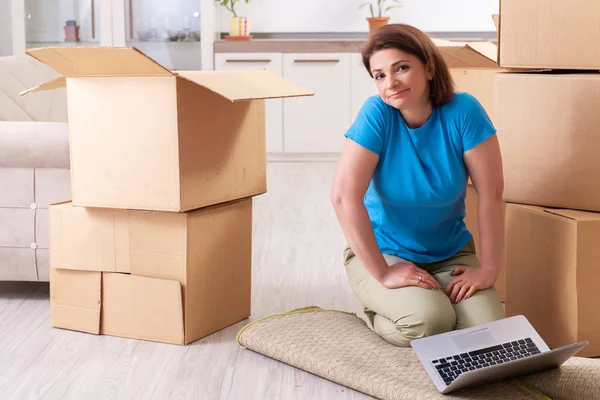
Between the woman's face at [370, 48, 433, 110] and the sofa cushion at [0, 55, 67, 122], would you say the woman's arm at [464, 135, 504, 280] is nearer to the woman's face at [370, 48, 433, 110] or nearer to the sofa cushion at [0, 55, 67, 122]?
the woman's face at [370, 48, 433, 110]

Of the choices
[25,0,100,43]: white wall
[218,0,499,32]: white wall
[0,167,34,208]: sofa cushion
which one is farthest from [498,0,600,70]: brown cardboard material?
[25,0,100,43]: white wall

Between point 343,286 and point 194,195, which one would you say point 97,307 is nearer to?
point 194,195

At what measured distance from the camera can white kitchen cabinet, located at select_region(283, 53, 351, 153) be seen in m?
5.43

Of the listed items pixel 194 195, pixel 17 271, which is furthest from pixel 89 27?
pixel 194 195

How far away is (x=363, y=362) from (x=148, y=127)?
76 cm

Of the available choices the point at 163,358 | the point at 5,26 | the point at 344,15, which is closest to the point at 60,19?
the point at 5,26

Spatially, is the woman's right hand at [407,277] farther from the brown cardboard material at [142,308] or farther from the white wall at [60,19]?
the white wall at [60,19]

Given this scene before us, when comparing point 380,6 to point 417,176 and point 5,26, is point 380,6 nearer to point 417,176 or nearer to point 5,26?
point 5,26

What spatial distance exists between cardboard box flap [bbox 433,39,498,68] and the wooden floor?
768 millimetres

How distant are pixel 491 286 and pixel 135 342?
0.90 meters

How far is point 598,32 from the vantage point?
1.94 metres

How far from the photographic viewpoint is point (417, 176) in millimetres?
2008

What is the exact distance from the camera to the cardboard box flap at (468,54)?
2.42 metres

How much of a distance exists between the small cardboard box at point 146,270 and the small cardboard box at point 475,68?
761mm
